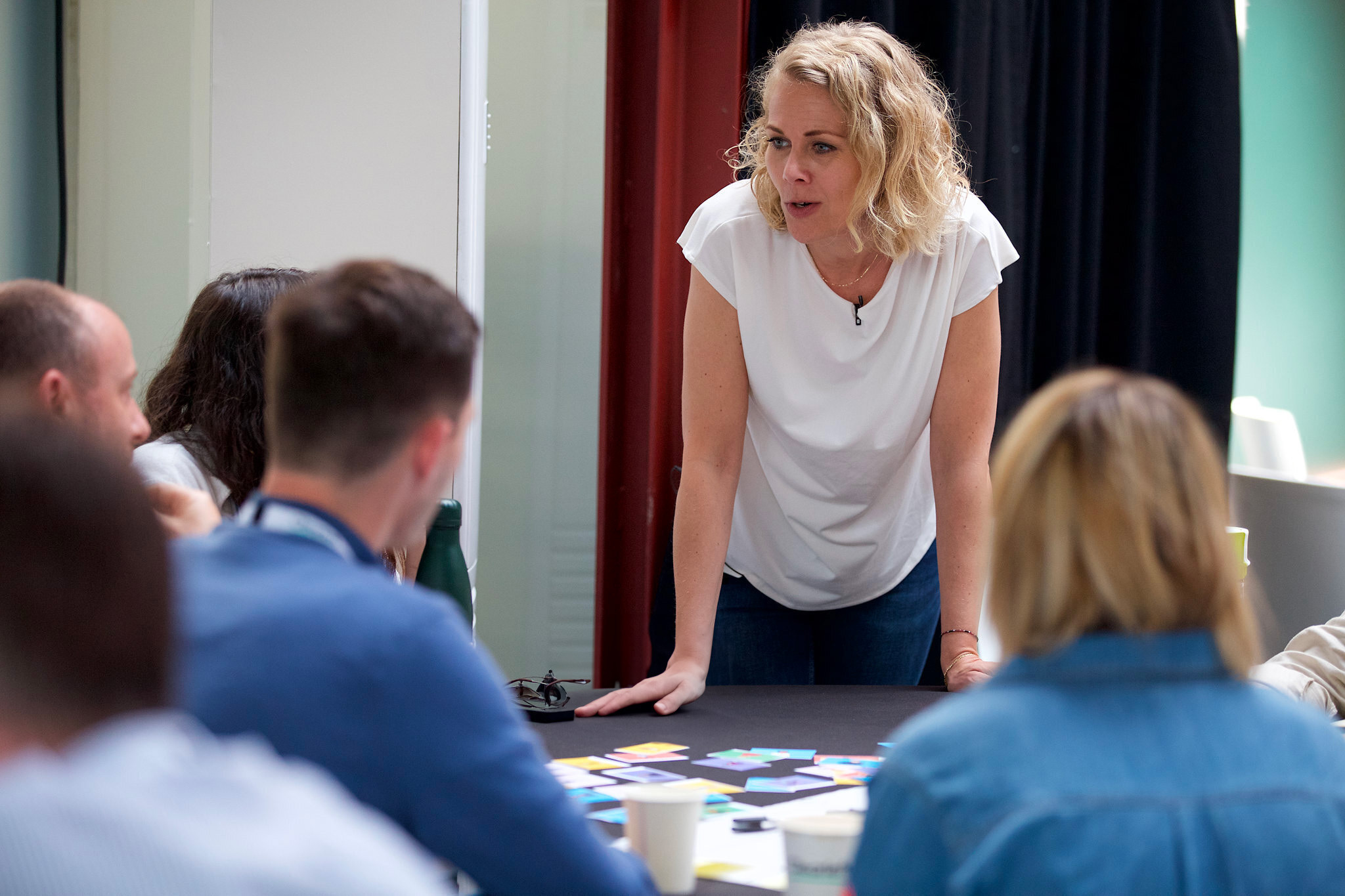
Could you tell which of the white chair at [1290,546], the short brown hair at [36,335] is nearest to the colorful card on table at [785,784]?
the short brown hair at [36,335]

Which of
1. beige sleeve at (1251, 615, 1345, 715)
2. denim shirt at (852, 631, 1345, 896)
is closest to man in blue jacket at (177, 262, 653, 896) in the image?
denim shirt at (852, 631, 1345, 896)

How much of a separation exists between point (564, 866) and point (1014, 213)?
2714mm

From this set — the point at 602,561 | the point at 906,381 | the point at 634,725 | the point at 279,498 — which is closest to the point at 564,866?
the point at 279,498

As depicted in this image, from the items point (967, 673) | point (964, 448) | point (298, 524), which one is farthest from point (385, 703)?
point (964, 448)

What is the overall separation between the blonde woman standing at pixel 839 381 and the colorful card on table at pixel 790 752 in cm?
44

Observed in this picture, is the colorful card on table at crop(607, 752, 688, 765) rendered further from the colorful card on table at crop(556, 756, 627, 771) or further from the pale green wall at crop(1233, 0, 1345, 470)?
the pale green wall at crop(1233, 0, 1345, 470)

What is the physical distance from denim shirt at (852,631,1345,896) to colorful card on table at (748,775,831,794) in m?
0.45

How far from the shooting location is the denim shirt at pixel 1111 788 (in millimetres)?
747

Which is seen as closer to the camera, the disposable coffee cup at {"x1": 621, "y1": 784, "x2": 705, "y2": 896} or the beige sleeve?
the disposable coffee cup at {"x1": 621, "y1": 784, "x2": 705, "y2": 896}

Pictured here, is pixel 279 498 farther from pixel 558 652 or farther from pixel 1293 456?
pixel 1293 456

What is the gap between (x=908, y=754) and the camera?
784mm

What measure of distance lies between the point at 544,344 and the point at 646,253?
1.08 feet

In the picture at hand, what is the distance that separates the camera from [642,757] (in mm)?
1387

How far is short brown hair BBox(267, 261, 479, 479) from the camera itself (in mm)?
931
